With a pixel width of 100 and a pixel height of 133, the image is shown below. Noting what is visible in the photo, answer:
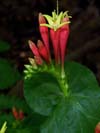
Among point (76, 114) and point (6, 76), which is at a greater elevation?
point (76, 114)

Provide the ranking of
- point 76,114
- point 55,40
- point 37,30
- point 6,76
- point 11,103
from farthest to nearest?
point 37,30 < point 6,76 < point 11,103 < point 55,40 < point 76,114

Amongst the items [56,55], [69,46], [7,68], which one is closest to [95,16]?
[69,46]

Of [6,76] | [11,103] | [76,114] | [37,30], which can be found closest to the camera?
[76,114]

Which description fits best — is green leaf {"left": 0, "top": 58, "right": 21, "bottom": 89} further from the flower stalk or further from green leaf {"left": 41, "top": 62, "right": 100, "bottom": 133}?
green leaf {"left": 41, "top": 62, "right": 100, "bottom": 133}

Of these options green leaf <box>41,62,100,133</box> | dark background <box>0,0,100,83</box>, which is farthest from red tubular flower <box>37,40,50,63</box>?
dark background <box>0,0,100,83</box>

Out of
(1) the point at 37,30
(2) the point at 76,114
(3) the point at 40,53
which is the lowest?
(1) the point at 37,30

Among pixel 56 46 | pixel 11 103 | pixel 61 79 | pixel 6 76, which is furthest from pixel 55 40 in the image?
pixel 6 76

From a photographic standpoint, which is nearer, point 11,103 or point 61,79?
point 61,79

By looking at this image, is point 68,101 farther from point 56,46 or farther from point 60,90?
point 56,46
